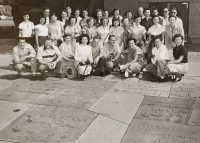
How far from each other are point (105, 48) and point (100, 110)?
3.28 metres

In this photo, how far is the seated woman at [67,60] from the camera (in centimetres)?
809

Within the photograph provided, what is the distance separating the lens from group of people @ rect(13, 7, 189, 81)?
25.2ft

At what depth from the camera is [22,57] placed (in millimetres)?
8109

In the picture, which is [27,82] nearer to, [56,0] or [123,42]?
[123,42]

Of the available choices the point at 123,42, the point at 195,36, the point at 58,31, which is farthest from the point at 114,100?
the point at 195,36

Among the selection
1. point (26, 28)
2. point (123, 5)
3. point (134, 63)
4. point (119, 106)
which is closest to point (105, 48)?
point (134, 63)

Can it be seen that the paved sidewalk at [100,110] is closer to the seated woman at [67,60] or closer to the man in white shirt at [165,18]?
the seated woman at [67,60]

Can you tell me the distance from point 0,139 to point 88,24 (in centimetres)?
523

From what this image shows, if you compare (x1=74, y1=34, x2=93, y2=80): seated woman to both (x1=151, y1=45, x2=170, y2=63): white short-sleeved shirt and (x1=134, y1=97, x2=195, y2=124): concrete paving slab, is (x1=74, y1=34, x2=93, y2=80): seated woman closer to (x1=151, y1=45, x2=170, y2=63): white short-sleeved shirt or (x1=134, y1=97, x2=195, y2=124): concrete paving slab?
(x1=151, y1=45, x2=170, y2=63): white short-sleeved shirt

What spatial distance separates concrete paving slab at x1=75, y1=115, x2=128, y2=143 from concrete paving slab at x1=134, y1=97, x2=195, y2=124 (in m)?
0.54

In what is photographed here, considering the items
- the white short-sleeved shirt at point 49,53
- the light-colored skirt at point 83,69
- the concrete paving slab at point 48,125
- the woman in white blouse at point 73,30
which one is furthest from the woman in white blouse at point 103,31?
the concrete paving slab at point 48,125

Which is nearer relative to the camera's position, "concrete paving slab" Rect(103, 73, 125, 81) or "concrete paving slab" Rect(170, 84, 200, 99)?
"concrete paving slab" Rect(170, 84, 200, 99)

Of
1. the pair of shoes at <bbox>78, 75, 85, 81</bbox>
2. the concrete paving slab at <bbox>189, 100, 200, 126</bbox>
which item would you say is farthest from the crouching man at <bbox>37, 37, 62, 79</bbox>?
the concrete paving slab at <bbox>189, 100, 200, 126</bbox>

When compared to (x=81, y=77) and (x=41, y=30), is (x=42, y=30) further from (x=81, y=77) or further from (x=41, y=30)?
(x=81, y=77)
